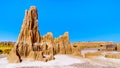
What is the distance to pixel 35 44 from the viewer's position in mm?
46656

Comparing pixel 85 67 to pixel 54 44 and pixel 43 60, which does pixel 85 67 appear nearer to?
pixel 43 60

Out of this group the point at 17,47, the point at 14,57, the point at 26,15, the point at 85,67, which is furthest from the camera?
the point at 26,15

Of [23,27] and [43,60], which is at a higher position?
[23,27]

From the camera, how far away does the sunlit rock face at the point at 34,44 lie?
135ft

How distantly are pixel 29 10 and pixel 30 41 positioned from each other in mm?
6092

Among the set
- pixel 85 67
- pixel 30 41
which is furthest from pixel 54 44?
pixel 85 67

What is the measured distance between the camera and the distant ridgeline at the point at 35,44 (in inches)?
1617

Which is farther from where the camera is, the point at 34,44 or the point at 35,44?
the point at 35,44

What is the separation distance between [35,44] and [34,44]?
21cm

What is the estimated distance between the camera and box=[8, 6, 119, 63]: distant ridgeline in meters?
41.1

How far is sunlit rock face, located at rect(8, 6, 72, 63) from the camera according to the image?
41.0m

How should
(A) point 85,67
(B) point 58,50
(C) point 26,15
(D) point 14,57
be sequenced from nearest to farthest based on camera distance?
1. (A) point 85,67
2. (D) point 14,57
3. (C) point 26,15
4. (B) point 58,50

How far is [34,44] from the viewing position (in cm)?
4653

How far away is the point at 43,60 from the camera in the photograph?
4000 cm
